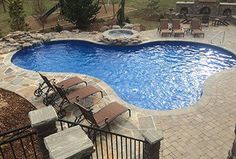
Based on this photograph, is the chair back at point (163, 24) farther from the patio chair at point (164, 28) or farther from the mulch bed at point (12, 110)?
the mulch bed at point (12, 110)

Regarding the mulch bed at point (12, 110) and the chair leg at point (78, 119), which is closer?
the mulch bed at point (12, 110)

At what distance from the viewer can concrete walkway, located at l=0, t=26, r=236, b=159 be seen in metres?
8.80

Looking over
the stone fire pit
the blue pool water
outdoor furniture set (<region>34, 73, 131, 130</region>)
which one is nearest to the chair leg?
outdoor furniture set (<region>34, 73, 131, 130</region>)

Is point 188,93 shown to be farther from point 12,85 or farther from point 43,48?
point 43,48

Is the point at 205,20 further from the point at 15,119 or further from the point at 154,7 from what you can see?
the point at 15,119

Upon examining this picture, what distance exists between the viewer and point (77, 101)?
10.9m

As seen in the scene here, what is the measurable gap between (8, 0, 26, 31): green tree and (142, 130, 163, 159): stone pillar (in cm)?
1638

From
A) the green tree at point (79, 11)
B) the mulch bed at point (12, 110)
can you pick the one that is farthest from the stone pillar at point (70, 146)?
the green tree at point (79, 11)

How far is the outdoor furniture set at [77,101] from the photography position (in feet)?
30.9

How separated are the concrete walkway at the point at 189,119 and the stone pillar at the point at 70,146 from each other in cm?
487

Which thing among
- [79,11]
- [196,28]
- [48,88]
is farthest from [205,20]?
[48,88]

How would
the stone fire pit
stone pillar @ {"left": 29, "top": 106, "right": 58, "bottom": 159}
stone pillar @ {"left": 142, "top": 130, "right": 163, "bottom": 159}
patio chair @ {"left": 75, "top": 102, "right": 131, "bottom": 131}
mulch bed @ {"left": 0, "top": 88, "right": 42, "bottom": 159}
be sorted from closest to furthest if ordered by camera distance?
stone pillar @ {"left": 29, "top": 106, "right": 58, "bottom": 159} → stone pillar @ {"left": 142, "top": 130, "right": 163, "bottom": 159} → mulch bed @ {"left": 0, "top": 88, "right": 42, "bottom": 159} → patio chair @ {"left": 75, "top": 102, "right": 131, "bottom": 131} → the stone fire pit

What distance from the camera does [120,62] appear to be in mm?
17094

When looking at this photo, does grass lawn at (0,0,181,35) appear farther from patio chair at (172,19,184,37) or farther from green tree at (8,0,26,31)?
patio chair at (172,19,184,37)
